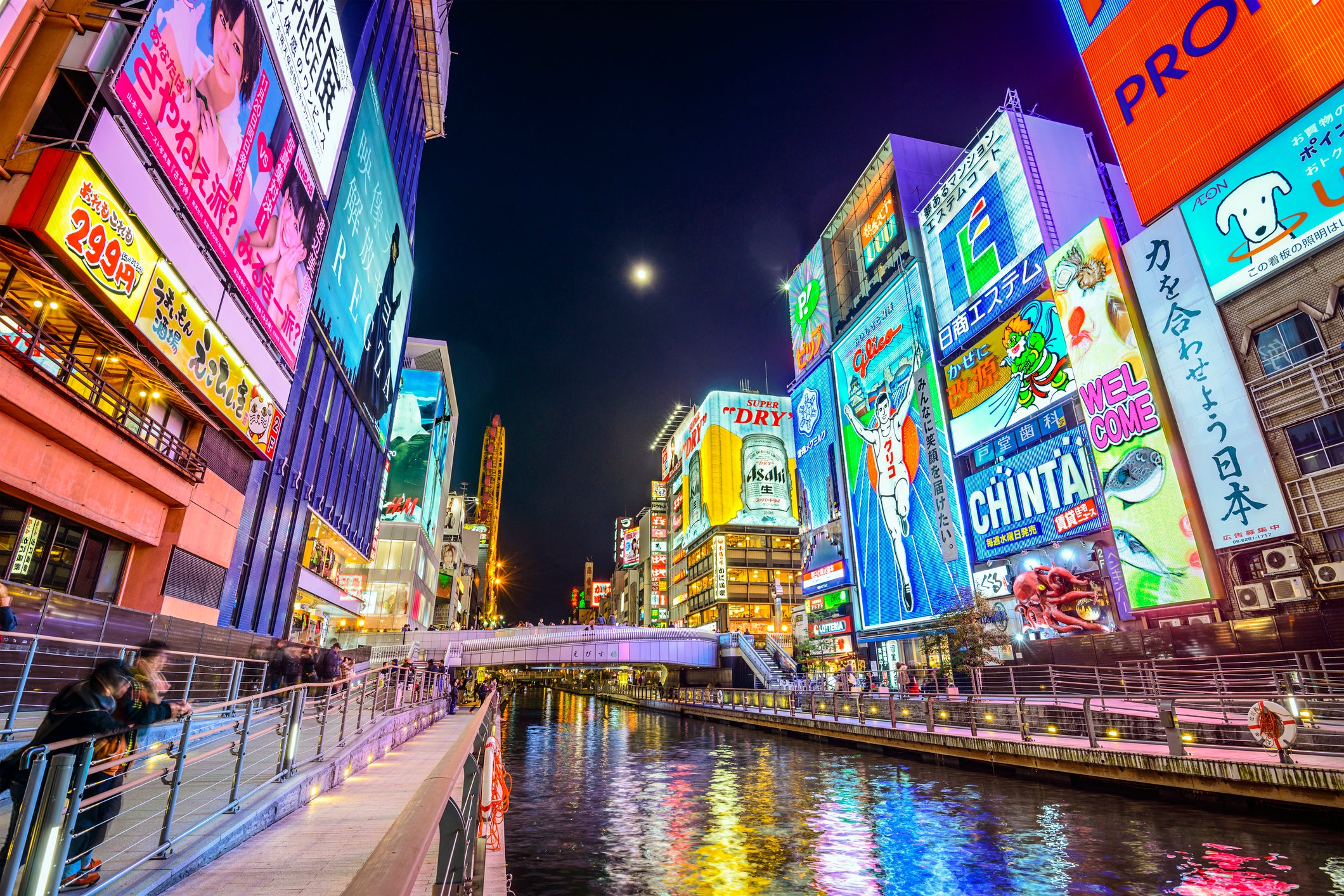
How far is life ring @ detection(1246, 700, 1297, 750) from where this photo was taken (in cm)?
1228

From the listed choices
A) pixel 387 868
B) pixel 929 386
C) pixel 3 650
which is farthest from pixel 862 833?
pixel 929 386

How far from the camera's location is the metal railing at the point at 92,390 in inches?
492

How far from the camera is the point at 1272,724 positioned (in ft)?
42.3

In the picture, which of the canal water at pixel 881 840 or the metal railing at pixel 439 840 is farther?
the canal water at pixel 881 840

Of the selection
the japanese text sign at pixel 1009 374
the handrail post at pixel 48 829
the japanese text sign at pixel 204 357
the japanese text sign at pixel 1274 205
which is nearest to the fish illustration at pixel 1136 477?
the japanese text sign at pixel 1009 374

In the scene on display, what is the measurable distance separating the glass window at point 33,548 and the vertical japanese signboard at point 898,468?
1762 inches

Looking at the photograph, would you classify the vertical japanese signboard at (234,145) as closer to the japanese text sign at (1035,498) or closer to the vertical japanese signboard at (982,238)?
the japanese text sign at (1035,498)

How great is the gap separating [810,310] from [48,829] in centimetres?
7931

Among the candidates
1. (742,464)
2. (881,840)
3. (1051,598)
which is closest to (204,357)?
(881,840)

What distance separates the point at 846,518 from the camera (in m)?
62.6

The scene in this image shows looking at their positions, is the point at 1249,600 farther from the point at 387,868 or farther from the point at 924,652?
the point at 387,868

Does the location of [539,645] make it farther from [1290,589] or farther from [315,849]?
[315,849]

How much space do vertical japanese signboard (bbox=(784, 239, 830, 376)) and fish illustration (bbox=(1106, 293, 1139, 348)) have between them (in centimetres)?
3796

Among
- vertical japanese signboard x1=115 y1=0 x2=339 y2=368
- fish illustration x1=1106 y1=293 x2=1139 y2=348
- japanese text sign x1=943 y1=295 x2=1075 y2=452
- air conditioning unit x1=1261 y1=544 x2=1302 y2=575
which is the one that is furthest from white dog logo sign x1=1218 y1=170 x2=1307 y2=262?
vertical japanese signboard x1=115 y1=0 x2=339 y2=368
